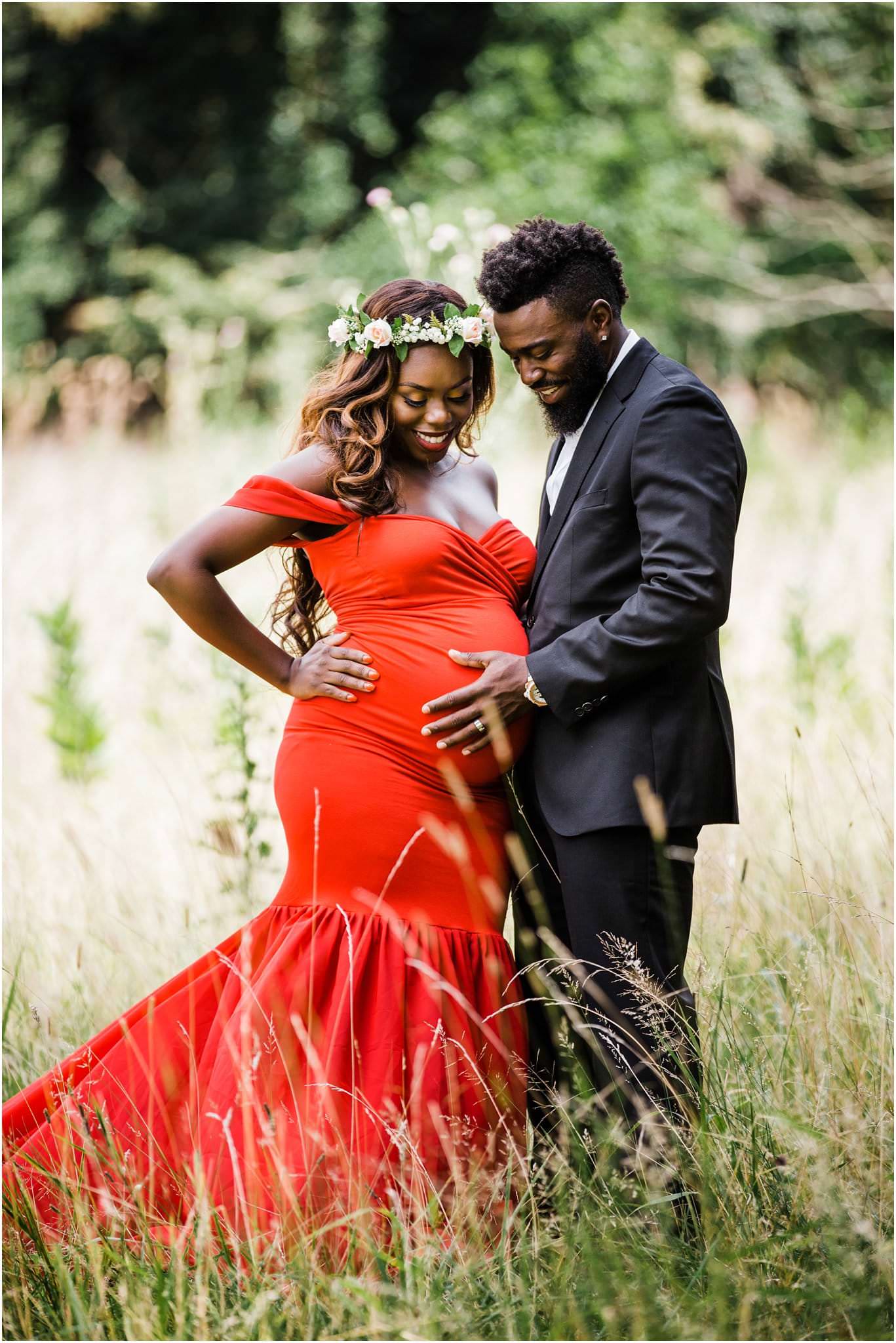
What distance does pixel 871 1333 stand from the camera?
2131 millimetres

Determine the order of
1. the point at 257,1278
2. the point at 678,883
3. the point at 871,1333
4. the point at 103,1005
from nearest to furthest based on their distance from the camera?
the point at 871,1333 → the point at 257,1278 → the point at 678,883 → the point at 103,1005

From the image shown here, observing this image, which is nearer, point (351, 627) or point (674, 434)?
point (674, 434)

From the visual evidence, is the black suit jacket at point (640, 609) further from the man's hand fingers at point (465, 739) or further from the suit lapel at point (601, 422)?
the man's hand fingers at point (465, 739)

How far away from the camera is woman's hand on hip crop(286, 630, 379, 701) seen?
2973mm

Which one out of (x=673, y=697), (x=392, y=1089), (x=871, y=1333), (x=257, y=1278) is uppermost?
(x=673, y=697)

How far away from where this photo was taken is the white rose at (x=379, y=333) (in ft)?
9.93

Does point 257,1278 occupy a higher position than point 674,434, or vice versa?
point 674,434

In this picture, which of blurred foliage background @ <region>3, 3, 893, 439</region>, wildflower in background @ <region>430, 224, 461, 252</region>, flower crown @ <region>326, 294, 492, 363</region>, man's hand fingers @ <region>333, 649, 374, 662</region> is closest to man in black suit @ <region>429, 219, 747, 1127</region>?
flower crown @ <region>326, 294, 492, 363</region>

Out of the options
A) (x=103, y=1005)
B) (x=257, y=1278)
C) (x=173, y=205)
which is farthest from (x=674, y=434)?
(x=173, y=205)

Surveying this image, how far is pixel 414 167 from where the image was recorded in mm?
13836

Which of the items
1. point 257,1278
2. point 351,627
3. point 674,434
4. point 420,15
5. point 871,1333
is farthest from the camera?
point 420,15

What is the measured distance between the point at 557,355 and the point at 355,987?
1647 mm

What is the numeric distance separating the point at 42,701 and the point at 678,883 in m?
3.40

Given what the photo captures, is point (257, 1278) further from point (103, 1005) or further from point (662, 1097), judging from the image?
point (103, 1005)
